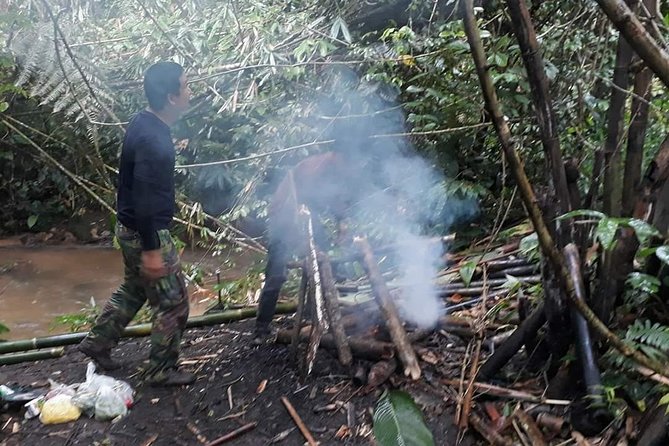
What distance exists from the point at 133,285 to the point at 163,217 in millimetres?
672

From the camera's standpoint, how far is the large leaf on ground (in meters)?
2.98

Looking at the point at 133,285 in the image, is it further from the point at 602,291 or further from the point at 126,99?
the point at 126,99

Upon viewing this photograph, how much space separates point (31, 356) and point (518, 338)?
352cm

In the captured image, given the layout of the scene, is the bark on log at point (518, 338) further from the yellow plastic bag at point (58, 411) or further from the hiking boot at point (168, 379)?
the yellow plastic bag at point (58, 411)

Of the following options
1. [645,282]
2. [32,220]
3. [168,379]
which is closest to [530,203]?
[645,282]

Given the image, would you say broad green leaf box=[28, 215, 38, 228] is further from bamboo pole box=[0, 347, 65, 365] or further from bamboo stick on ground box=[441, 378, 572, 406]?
bamboo stick on ground box=[441, 378, 572, 406]

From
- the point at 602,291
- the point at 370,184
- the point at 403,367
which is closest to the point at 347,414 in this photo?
the point at 403,367

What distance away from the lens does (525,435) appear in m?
2.82

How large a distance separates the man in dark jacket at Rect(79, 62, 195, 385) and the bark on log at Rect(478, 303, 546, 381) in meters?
1.96

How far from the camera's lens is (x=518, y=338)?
3.14m

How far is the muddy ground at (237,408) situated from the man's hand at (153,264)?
789 millimetres

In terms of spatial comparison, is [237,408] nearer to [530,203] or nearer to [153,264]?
[153,264]

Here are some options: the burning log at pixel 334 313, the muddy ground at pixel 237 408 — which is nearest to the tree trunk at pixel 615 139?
the muddy ground at pixel 237 408

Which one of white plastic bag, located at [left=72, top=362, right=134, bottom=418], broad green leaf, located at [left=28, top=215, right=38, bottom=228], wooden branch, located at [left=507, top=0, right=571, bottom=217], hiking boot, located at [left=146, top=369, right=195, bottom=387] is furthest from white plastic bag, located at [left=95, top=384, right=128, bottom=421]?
broad green leaf, located at [left=28, top=215, right=38, bottom=228]
